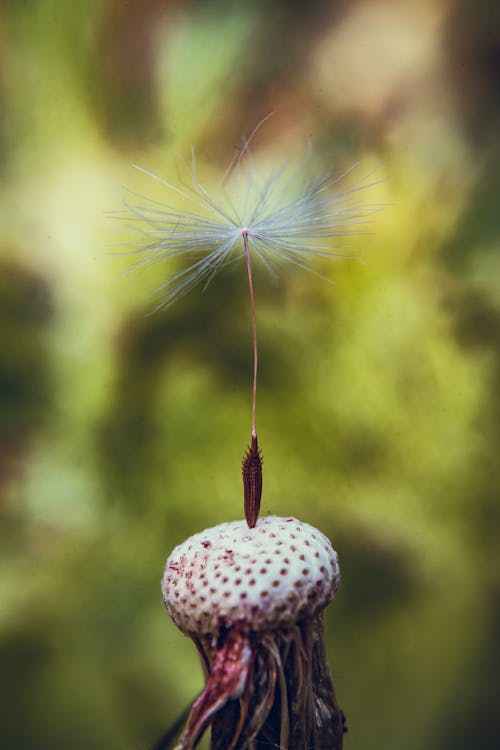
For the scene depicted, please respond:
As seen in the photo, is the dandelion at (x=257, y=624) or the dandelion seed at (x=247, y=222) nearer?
the dandelion at (x=257, y=624)

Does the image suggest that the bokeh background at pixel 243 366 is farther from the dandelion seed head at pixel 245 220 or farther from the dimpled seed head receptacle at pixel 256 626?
the dimpled seed head receptacle at pixel 256 626

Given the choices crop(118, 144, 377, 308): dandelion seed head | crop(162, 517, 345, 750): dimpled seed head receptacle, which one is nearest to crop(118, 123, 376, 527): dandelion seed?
crop(118, 144, 377, 308): dandelion seed head

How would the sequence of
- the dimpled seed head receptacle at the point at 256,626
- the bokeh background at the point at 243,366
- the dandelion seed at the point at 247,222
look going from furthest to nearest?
1. the bokeh background at the point at 243,366
2. the dandelion seed at the point at 247,222
3. the dimpled seed head receptacle at the point at 256,626

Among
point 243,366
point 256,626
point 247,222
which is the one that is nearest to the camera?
point 256,626

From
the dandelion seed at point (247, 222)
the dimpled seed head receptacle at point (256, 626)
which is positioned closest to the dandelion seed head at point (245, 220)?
the dandelion seed at point (247, 222)

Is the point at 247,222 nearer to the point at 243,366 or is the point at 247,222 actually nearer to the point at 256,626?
the point at 243,366

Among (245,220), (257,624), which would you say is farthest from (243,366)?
(257,624)
